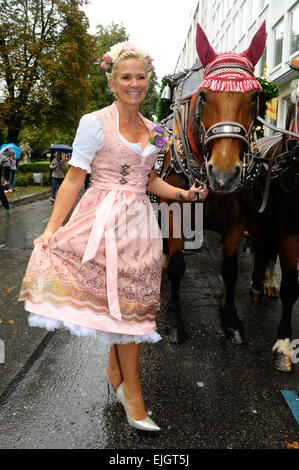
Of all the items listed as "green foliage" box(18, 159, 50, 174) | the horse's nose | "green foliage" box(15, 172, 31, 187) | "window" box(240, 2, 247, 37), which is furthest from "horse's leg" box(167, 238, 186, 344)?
"window" box(240, 2, 247, 37)

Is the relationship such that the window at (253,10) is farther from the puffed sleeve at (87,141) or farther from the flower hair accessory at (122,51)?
the puffed sleeve at (87,141)

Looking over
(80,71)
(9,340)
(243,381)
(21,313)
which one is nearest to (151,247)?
(243,381)

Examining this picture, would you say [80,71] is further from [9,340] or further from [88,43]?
[9,340]

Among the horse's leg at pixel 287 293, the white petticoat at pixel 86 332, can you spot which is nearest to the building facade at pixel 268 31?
the horse's leg at pixel 287 293

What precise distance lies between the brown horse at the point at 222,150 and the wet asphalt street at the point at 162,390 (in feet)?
1.02

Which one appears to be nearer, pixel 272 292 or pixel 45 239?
pixel 45 239

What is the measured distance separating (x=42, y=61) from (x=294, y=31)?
12.3 metres

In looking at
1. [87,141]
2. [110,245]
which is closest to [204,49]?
[87,141]

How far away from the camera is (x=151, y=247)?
221cm

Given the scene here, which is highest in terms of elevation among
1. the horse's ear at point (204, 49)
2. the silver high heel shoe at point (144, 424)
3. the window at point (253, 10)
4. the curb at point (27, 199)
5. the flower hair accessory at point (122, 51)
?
the window at point (253, 10)

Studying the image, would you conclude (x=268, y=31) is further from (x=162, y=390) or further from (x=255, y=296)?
(x=162, y=390)

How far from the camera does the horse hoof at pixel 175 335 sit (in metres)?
3.43

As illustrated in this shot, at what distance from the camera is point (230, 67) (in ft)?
8.20

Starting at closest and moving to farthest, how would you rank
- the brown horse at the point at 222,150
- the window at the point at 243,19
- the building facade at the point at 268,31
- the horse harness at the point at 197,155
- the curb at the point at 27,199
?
the brown horse at the point at 222,150, the horse harness at the point at 197,155, the curb at the point at 27,199, the building facade at the point at 268,31, the window at the point at 243,19
